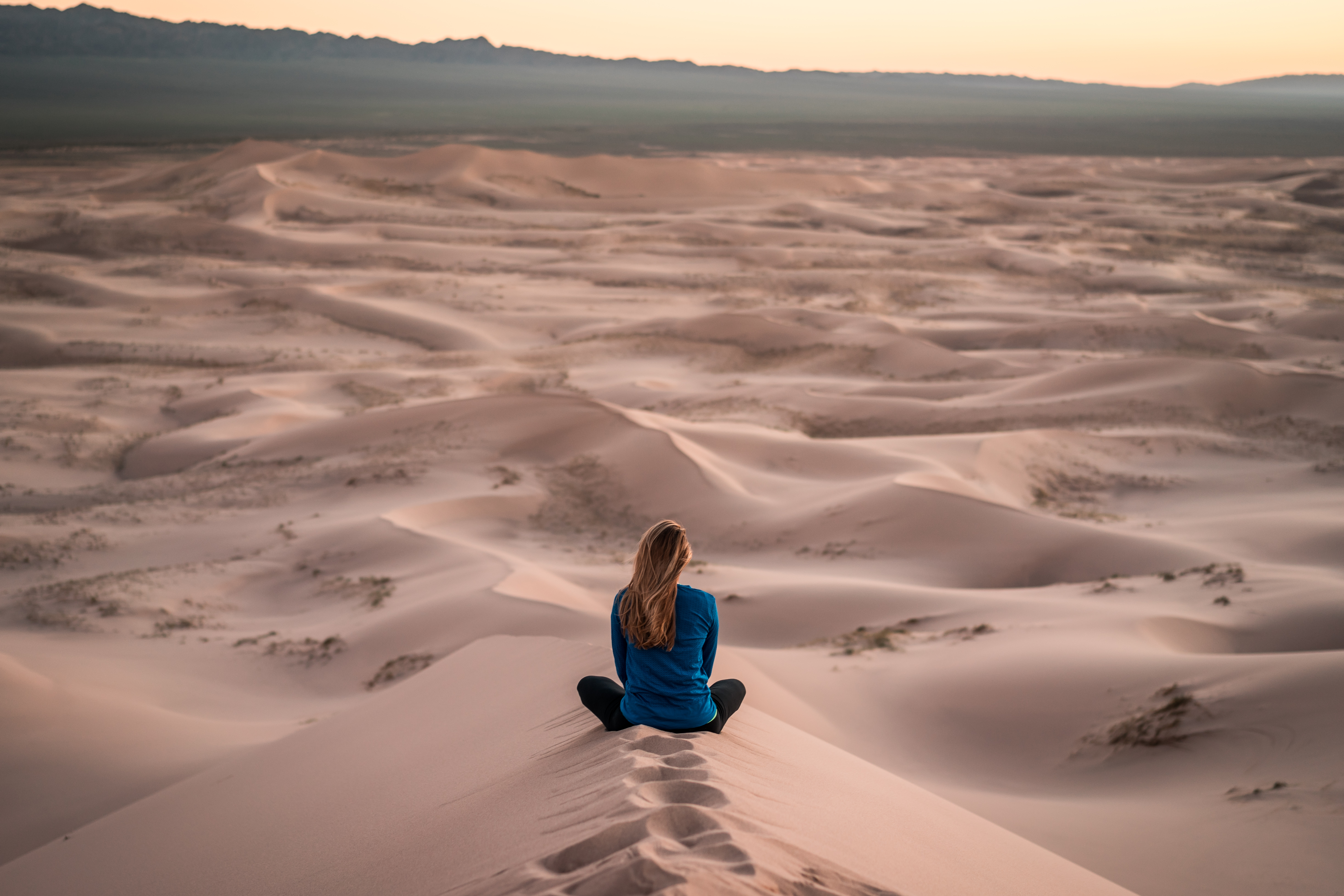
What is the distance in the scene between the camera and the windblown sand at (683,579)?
2.89m

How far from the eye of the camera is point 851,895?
6.67 ft

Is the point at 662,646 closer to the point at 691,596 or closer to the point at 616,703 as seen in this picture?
the point at 691,596

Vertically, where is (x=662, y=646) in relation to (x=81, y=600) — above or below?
above

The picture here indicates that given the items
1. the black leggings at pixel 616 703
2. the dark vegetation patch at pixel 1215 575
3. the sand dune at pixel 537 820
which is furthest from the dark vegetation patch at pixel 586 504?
the black leggings at pixel 616 703

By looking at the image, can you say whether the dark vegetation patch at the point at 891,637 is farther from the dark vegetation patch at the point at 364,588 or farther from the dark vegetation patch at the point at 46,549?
the dark vegetation patch at the point at 46,549

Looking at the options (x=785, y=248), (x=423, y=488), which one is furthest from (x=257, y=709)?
(x=785, y=248)

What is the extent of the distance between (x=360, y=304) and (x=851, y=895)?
1725 cm

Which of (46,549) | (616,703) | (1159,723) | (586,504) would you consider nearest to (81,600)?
(46,549)

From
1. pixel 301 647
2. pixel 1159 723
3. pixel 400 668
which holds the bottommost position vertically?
pixel 301 647

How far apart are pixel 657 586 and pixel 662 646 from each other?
21 centimetres

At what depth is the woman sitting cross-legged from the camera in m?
2.73

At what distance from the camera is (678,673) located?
2.82 m

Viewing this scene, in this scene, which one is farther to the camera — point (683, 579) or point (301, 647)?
point (683, 579)

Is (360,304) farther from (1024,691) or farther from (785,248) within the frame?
(1024,691)
